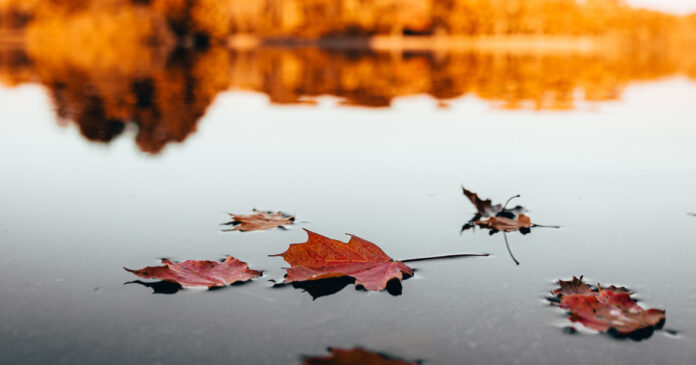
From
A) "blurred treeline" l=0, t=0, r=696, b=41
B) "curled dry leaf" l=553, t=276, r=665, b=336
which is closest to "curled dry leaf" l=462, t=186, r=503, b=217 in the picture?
"curled dry leaf" l=553, t=276, r=665, b=336

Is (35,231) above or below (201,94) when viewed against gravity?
below

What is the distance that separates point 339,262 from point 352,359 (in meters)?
0.59

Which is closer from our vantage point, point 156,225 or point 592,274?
point 592,274

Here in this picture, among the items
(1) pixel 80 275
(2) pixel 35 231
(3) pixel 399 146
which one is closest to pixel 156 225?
(2) pixel 35 231

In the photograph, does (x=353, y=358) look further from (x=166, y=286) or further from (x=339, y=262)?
(x=166, y=286)

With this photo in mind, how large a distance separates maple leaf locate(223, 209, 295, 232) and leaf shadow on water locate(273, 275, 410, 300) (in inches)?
26.5

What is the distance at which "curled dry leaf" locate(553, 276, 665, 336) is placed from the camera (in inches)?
64.2

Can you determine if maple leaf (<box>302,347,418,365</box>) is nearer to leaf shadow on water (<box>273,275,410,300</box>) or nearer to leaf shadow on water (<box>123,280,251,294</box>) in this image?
leaf shadow on water (<box>273,275,410,300</box>)

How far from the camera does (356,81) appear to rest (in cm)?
1252

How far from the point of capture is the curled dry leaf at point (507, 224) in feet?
8.56

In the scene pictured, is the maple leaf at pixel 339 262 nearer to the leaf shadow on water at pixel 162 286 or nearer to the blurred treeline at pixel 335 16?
the leaf shadow on water at pixel 162 286

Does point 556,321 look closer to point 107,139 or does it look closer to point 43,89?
point 107,139

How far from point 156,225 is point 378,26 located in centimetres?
5981

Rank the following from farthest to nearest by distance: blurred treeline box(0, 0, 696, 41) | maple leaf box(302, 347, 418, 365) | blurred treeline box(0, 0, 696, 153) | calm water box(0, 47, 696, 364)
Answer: blurred treeline box(0, 0, 696, 41), blurred treeline box(0, 0, 696, 153), calm water box(0, 47, 696, 364), maple leaf box(302, 347, 418, 365)
